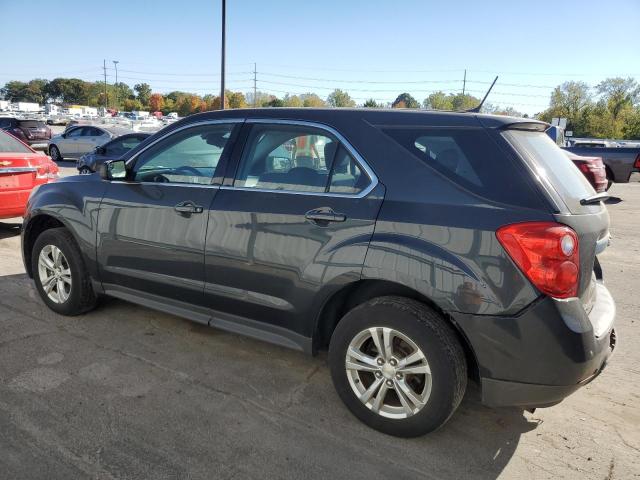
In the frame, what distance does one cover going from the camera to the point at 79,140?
19.6m

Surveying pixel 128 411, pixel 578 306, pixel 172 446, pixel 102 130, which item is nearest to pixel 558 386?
pixel 578 306

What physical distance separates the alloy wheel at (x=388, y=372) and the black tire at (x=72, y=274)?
2495 millimetres

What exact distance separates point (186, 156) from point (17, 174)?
172 inches

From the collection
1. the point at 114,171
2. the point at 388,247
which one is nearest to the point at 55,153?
the point at 114,171

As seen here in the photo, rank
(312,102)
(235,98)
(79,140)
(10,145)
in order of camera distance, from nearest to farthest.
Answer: (10,145) → (79,140) → (312,102) → (235,98)

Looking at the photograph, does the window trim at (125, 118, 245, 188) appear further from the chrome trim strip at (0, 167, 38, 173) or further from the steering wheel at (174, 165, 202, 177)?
the chrome trim strip at (0, 167, 38, 173)

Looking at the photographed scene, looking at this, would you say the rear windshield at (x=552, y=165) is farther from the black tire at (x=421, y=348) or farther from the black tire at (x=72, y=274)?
the black tire at (x=72, y=274)

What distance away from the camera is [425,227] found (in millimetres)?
2557

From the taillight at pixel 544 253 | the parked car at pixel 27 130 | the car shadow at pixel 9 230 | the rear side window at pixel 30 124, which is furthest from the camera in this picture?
the rear side window at pixel 30 124

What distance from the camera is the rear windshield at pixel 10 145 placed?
7043 mm

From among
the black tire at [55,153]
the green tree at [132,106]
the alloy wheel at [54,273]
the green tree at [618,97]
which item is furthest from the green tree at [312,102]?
the green tree at [132,106]

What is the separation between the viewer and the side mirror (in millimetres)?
3785

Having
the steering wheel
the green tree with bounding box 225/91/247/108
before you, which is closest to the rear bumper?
the steering wheel

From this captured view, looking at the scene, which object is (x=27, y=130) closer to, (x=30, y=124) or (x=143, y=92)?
(x=30, y=124)
